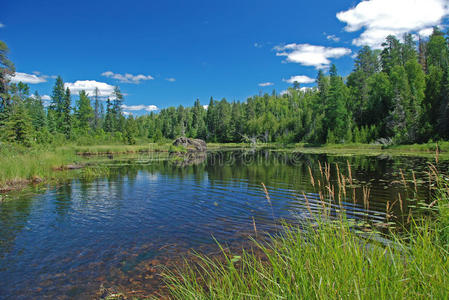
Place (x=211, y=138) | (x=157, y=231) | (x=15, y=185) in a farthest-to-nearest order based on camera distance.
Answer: (x=211, y=138)
(x=15, y=185)
(x=157, y=231)

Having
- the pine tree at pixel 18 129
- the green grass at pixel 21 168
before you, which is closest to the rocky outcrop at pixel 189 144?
the pine tree at pixel 18 129

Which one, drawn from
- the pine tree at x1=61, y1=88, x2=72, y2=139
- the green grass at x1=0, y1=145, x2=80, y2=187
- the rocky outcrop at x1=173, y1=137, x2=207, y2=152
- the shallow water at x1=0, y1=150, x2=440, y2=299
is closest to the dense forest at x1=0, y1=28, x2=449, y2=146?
the pine tree at x1=61, y1=88, x2=72, y2=139

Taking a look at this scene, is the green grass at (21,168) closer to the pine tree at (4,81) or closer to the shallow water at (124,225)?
the shallow water at (124,225)

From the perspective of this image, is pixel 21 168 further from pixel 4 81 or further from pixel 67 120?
pixel 67 120

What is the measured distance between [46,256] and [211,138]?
10479 centimetres

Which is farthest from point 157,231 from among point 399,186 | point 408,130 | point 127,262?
point 408,130

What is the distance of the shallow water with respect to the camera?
5.25 meters

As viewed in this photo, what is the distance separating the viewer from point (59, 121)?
230 feet

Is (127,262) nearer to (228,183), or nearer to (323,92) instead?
(228,183)

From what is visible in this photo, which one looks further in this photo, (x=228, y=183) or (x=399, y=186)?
(x=228, y=183)

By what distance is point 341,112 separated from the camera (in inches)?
2256

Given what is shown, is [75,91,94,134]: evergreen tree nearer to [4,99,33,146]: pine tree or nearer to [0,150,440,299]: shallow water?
[4,99,33,146]: pine tree

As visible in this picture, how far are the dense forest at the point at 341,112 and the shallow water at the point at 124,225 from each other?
2113cm

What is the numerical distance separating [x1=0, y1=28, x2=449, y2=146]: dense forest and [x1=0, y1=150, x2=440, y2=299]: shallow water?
21129 mm
